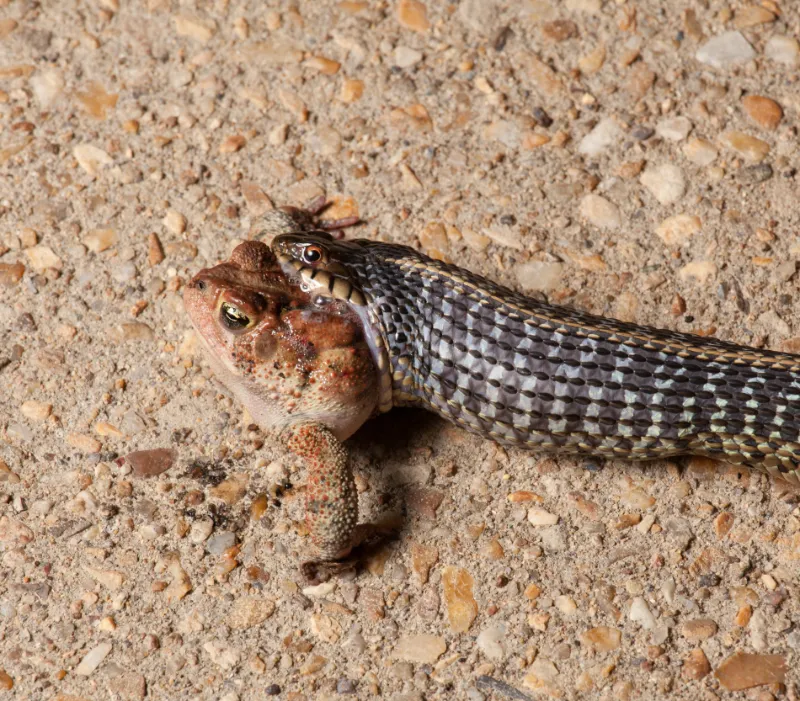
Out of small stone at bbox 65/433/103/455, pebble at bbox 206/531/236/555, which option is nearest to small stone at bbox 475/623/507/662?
pebble at bbox 206/531/236/555

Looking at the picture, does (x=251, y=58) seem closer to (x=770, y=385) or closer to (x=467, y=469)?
(x=467, y=469)

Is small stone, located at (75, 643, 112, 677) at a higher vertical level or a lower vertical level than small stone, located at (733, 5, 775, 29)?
lower

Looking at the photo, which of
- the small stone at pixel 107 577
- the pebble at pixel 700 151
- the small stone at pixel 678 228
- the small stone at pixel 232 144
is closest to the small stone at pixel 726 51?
the pebble at pixel 700 151

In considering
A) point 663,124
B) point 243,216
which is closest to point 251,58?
point 243,216

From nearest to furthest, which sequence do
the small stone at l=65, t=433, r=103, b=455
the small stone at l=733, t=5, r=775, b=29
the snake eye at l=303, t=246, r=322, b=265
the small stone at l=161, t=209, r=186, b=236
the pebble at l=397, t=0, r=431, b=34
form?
the snake eye at l=303, t=246, r=322, b=265, the small stone at l=65, t=433, r=103, b=455, the small stone at l=161, t=209, r=186, b=236, the small stone at l=733, t=5, r=775, b=29, the pebble at l=397, t=0, r=431, b=34

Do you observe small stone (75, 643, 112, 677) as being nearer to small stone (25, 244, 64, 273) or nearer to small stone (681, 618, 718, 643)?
small stone (25, 244, 64, 273)

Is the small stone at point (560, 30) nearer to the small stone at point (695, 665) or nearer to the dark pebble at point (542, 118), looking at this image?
the dark pebble at point (542, 118)
